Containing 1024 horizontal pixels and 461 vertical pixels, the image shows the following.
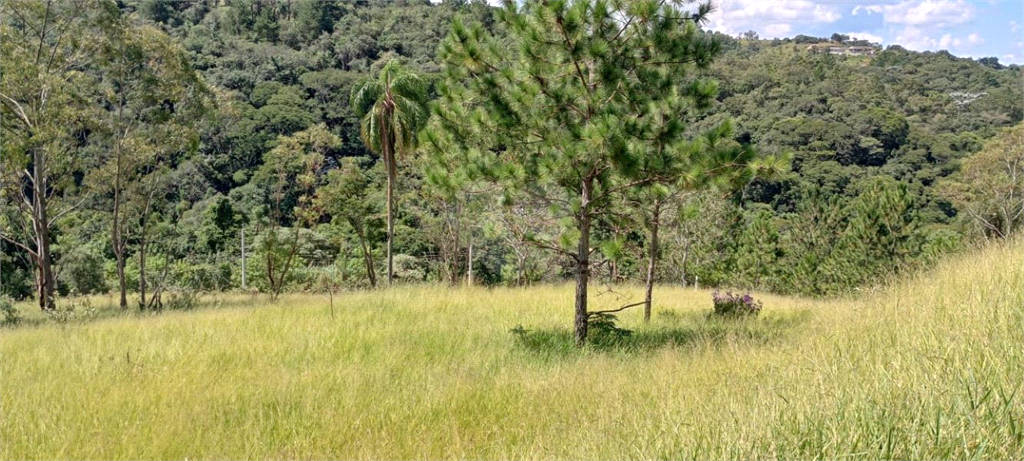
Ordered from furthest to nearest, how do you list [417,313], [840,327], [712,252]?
[712,252] → [417,313] → [840,327]

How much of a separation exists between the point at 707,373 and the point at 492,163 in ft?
9.47

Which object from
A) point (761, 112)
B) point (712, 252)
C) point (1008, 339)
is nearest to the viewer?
point (1008, 339)

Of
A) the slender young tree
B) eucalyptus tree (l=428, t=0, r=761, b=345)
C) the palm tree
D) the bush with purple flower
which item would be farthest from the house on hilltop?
eucalyptus tree (l=428, t=0, r=761, b=345)

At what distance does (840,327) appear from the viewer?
529 cm

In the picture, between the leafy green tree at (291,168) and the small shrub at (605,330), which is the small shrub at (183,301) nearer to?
the leafy green tree at (291,168)

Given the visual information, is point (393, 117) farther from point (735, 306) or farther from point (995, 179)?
point (995, 179)

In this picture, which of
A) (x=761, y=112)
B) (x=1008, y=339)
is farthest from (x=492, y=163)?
(x=761, y=112)

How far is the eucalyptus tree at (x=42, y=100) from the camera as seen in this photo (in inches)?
463

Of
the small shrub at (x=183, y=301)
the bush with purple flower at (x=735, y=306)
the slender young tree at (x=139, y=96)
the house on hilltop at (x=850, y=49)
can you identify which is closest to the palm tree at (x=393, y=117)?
the slender young tree at (x=139, y=96)

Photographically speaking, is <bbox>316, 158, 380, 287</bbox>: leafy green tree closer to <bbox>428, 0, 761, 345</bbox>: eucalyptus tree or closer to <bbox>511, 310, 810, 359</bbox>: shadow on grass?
<bbox>511, 310, 810, 359</bbox>: shadow on grass

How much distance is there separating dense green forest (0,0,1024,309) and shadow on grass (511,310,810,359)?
972 millimetres

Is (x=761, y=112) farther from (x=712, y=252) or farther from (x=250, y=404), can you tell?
(x=250, y=404)

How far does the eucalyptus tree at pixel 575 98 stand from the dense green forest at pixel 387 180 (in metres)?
0.06

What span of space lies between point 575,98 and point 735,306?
431cm
